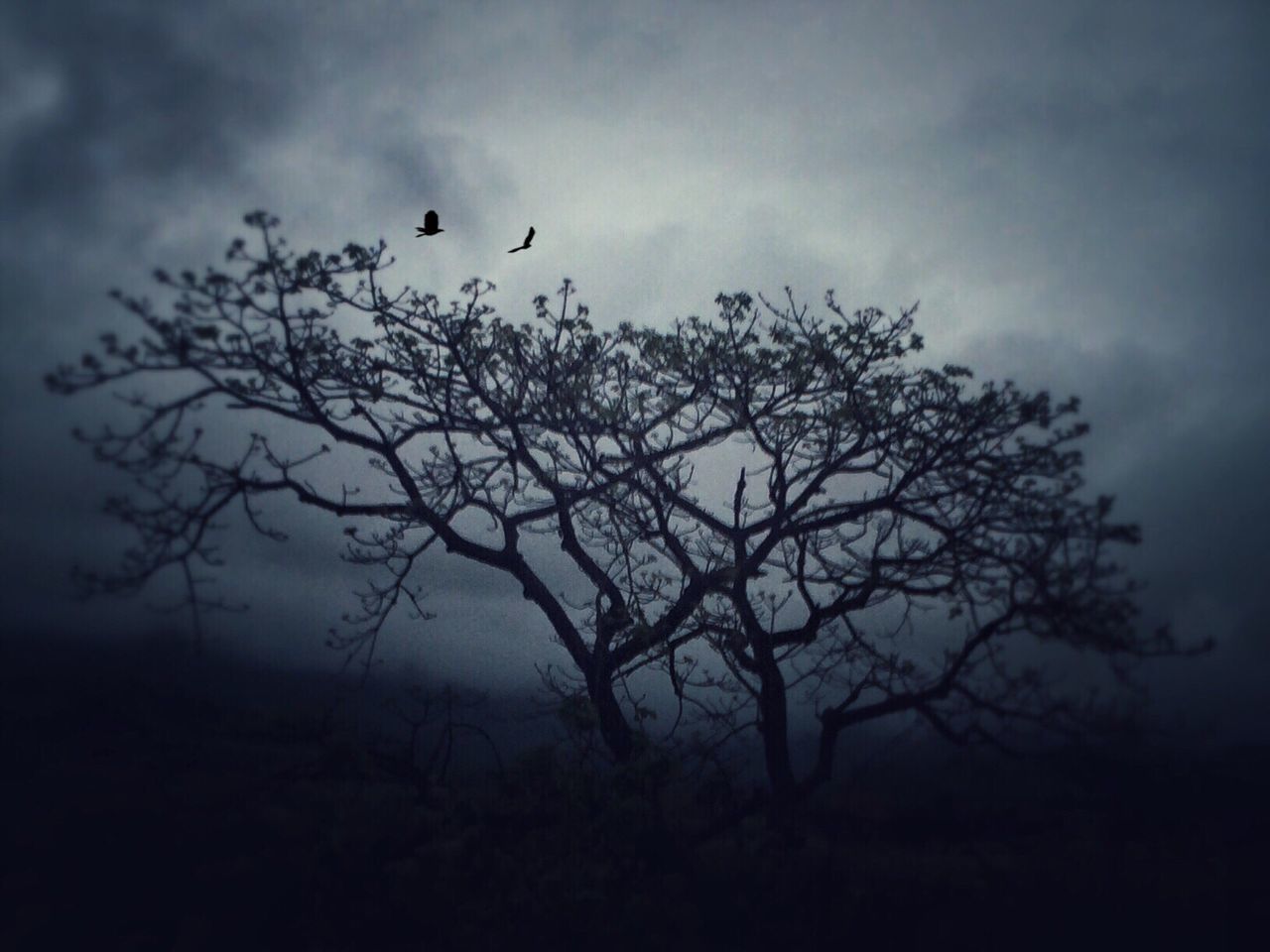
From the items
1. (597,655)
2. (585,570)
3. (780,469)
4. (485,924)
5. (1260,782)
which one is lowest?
(485,924)

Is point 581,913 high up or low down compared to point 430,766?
down

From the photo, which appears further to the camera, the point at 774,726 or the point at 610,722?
the point at 610,722

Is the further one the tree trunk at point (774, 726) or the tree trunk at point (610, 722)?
the tree trunk at point (610, 722)

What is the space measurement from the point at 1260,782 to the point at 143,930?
787cm

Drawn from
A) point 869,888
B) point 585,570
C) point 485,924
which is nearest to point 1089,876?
point 869,888

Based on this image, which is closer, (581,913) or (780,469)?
(581,913)

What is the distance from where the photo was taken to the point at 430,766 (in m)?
7.76

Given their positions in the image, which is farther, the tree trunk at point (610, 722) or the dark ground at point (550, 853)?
the tree trunk at point (610, 722)

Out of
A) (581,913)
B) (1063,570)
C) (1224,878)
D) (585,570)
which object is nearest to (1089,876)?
(1224,878)

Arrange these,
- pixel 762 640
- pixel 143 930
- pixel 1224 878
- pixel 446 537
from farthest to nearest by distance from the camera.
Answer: pixel 446 537 < pixel 762 640 < pixel 1224 878 < pixel 143 930

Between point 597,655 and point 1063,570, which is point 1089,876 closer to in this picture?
point 1063,570

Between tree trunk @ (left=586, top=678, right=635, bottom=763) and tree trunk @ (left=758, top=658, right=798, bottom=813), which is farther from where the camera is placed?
tree trunk @ (left=586, top=678, right=635, bottom=763)

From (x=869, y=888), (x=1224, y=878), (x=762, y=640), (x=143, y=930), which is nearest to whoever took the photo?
(x=143, y=930)

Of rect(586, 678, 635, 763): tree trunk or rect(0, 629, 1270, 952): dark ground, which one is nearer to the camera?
rect(0, 629, 1270, 952): dark ground
